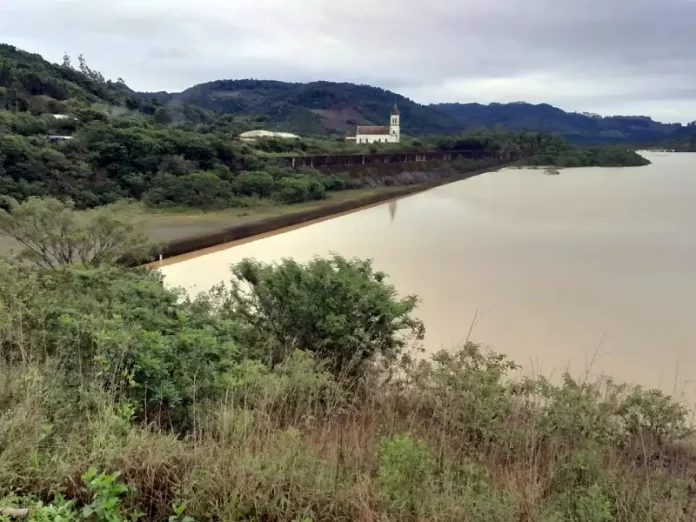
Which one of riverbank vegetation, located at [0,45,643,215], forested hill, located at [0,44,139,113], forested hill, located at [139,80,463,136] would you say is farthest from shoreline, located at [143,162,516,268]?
forested hill, located at [139,80,463,136]

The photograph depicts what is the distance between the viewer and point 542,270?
12945 millimetres

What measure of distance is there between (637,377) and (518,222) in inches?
605

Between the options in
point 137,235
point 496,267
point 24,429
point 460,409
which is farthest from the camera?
point 496,267

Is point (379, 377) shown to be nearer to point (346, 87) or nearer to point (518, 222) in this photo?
point (518, 222)

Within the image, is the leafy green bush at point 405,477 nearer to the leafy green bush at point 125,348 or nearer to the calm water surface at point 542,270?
the leafy green bush at point 125,348

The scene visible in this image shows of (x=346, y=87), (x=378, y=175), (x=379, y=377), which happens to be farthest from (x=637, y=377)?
(x=346, y=87)

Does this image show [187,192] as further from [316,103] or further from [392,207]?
[316,103]

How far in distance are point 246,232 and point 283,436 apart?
644 inches

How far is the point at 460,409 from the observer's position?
3.37 m

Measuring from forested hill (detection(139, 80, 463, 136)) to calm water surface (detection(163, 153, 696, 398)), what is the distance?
46.9m

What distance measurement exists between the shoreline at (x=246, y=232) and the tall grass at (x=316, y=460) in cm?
746

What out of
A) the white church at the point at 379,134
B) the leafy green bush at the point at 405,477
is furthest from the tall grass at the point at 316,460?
the white church at the point at 379,134

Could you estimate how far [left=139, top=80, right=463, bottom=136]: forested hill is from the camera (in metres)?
78.9

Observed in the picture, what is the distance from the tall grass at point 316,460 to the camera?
198 cm
